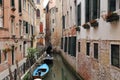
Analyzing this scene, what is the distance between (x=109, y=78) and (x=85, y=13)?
593 cm

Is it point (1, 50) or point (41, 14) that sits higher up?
point (41, 14)

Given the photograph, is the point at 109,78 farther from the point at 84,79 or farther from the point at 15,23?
the point at 15,23

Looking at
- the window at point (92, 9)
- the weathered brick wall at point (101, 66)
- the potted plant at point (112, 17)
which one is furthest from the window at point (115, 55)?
the window at point (92, 9)

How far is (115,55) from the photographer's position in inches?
367

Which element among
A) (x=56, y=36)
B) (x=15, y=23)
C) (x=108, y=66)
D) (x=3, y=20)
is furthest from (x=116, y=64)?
(x=56, y=36)

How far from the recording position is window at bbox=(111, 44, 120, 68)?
900 centimetres

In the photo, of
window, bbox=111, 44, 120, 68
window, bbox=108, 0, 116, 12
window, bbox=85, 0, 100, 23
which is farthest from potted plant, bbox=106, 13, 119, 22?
window, bbox=85, 0, 100, 23

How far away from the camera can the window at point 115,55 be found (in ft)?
29.5

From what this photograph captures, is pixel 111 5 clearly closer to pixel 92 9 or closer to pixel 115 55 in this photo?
pixel 115 55

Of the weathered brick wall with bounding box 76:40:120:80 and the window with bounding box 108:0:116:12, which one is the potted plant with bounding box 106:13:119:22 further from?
the weathered brick wall with bounding box 76:40:120:80

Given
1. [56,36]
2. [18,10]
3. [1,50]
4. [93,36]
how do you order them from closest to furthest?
1. [93,36]
2. [1,50]
3. [18,10]
4. [56,36]

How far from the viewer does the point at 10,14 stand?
16297 mm

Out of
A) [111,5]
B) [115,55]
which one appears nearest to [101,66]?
[115,55]

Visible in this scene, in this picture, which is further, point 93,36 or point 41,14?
point 41,14
